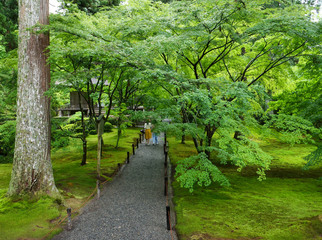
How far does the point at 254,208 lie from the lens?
22.2ft

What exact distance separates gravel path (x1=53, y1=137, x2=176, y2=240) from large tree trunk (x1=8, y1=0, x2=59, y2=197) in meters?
1.68

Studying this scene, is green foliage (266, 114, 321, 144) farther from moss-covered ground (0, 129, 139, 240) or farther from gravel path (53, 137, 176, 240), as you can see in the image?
moss-covered ground (0, 129, 139, 240)

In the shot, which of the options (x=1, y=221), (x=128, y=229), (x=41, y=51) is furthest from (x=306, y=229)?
(x=41, y=51)

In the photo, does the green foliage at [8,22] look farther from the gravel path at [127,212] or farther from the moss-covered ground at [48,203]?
the gravel path at [127,212]

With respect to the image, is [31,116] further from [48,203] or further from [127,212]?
[127,212]

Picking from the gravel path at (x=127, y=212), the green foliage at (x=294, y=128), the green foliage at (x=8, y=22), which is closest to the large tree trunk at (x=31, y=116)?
the gravel path at (x=127, y=212)

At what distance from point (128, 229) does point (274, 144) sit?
624 inches

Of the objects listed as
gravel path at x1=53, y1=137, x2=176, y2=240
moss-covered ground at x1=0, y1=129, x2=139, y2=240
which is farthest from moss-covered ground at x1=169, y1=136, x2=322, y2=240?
moss-covered ground at x1=0, y1=129, x2=139, y2=240

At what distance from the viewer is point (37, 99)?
21.7 feet

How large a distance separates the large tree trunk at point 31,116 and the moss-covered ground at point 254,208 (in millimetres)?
4662

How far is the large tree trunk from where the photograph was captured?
6461 millimetres

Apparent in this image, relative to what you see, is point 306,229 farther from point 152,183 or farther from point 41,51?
point 41,51

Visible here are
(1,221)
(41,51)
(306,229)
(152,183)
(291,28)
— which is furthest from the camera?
(152,183)

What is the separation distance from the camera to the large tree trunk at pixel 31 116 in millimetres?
6461
